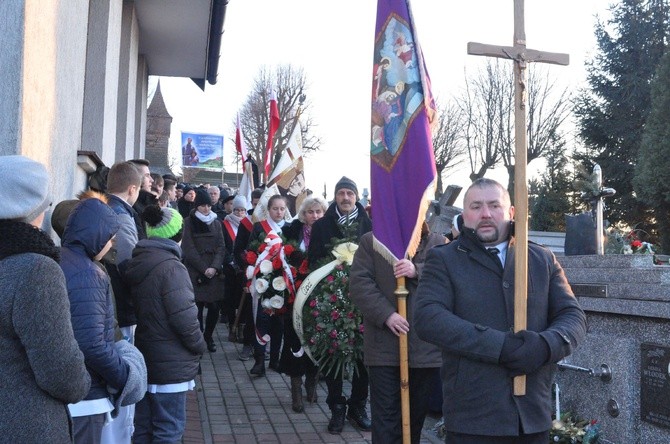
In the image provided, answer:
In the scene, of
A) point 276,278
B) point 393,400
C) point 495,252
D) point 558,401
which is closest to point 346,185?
point 276,278

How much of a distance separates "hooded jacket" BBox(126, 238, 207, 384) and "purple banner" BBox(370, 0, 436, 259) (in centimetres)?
138

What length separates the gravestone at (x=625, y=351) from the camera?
5277 mm

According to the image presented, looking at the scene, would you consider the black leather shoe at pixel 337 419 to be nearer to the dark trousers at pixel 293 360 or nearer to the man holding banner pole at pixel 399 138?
the dark trousers at pixel 293 360

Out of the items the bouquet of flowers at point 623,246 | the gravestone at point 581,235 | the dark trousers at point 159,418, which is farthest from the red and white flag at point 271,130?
the dark trousers at point 159,418

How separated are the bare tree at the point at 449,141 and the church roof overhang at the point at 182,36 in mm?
22521

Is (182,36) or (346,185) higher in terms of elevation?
(182,36)

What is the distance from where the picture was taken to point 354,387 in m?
6.95

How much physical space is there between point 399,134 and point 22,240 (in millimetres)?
3246

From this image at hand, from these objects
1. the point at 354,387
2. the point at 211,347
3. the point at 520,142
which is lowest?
the point at 211,347

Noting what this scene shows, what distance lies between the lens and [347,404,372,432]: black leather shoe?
6.90 m

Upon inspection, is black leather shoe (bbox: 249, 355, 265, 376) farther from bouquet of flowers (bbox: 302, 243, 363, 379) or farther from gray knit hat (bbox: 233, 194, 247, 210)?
gray knit hat (bbox: 233, 194, 247, 210)

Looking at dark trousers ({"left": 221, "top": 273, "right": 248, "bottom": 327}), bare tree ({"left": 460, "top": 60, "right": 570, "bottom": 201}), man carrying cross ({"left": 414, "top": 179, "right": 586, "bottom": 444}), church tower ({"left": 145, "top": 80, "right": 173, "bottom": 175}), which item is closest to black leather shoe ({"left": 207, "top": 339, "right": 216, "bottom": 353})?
dark trousers ({"left": 221, "top": 273, "right": 248, "bottom": 327})

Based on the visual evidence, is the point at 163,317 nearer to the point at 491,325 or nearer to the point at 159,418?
the point at 159,418

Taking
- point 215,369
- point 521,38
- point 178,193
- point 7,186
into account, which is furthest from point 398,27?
point 178,193
